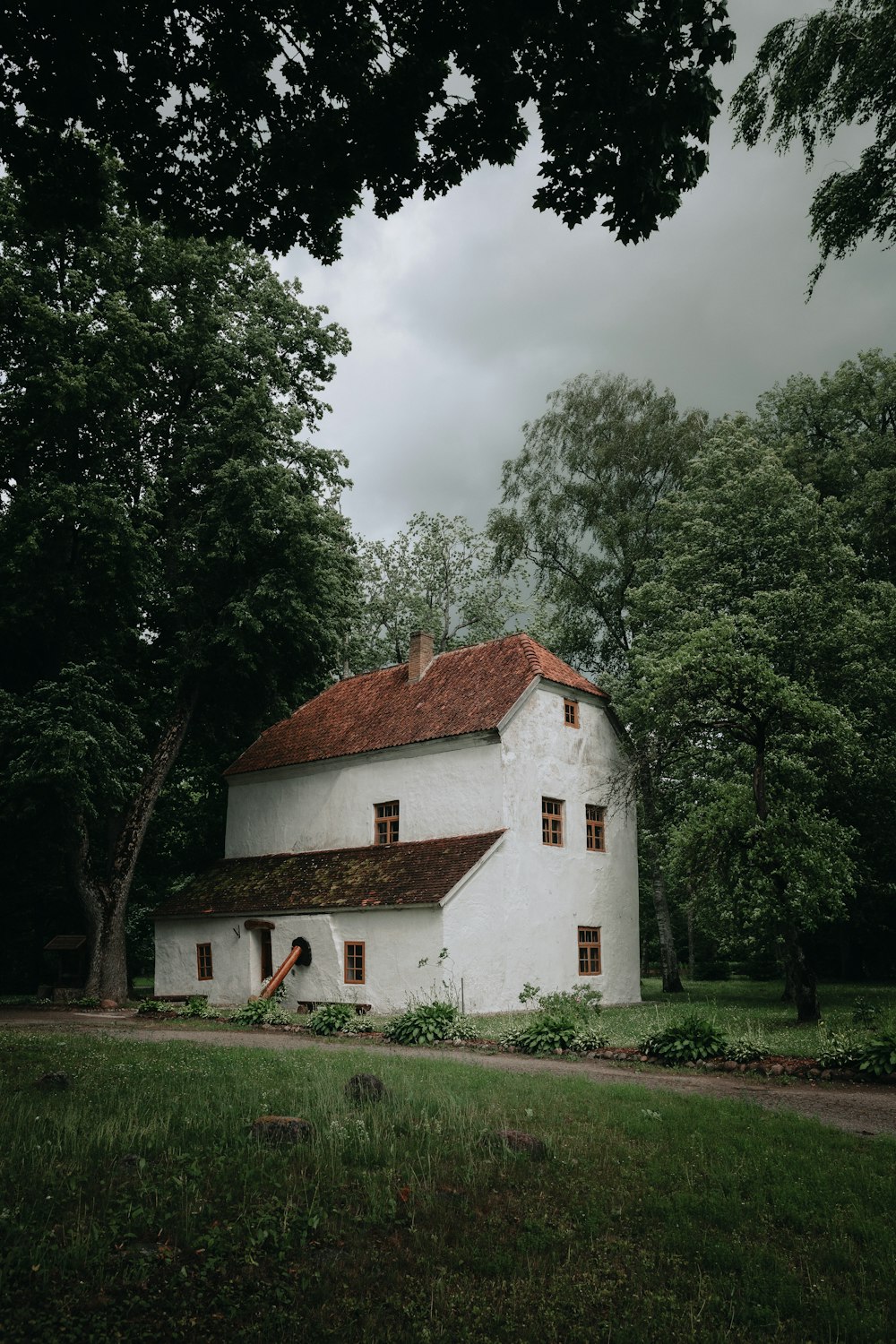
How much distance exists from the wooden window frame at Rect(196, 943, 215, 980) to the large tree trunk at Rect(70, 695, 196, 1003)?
2212mm

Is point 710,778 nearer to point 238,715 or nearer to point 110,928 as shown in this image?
point 238,715

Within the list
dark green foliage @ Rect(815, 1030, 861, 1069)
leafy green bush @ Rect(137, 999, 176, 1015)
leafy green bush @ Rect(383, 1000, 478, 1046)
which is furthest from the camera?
leafy green bush @ Rect(137, 999, 176, 1015)

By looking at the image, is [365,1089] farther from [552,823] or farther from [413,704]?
[413,704]

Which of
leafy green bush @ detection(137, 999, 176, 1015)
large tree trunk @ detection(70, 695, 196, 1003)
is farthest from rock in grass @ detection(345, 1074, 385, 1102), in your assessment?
large tree trunk @ detection(70, 695, 196, 1003)

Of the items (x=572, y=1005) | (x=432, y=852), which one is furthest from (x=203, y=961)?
(x=572, y=1005)

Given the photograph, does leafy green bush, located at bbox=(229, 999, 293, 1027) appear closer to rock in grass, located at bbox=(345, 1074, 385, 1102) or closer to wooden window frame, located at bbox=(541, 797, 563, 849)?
wooden window frame, located at bbox=(541, 797, 563, 849)

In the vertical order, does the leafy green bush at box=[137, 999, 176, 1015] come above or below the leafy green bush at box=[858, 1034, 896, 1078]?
below

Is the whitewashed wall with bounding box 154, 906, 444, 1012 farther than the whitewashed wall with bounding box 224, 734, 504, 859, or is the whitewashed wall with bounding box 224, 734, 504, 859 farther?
the whitewashed wall with bounding box 224, 734, 504, 859

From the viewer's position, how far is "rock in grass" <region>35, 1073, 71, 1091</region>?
969cm

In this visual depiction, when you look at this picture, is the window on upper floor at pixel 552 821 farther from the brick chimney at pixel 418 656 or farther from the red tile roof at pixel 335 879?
the brick chimney at pixel 418 656

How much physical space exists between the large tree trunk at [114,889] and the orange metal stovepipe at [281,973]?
5.18m

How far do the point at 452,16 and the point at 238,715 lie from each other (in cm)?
2646

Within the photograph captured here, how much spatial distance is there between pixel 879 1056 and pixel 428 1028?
24.0 ft

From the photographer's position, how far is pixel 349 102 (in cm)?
691
